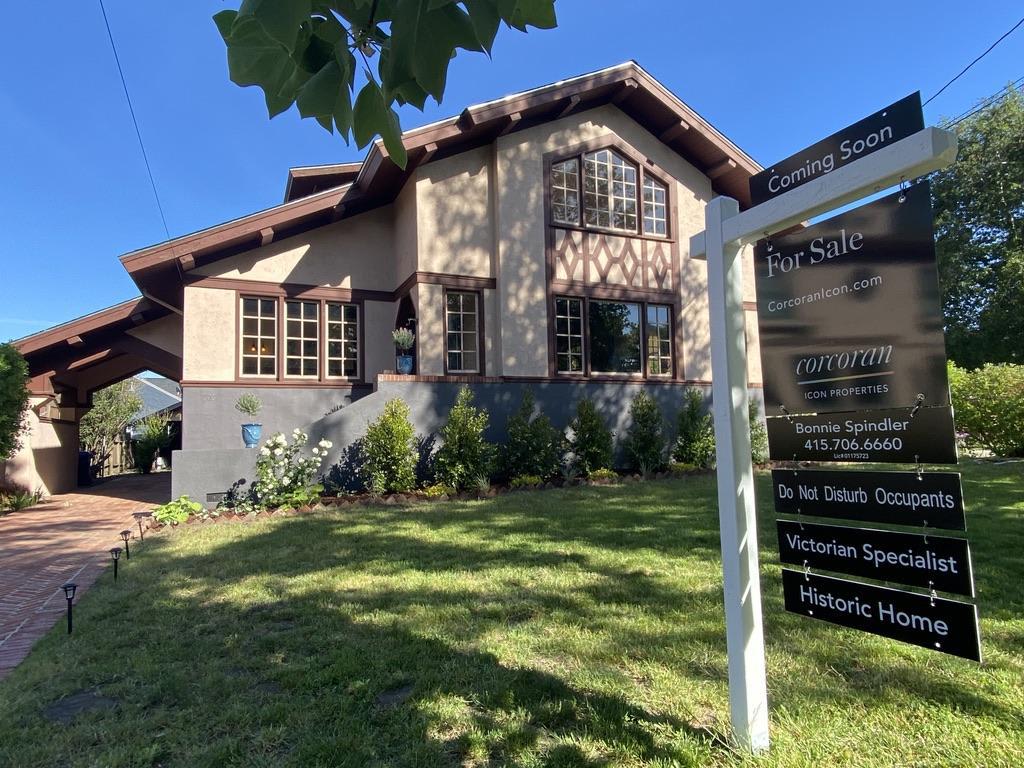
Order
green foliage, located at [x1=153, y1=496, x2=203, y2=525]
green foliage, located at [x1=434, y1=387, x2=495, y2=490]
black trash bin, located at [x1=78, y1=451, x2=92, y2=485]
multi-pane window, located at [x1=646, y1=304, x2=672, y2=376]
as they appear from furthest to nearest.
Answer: black trash bin, located at [x1=78, y1=451, x2=92, y2=485] → multi-pane window, located at [x1=646, y1=304, x2=672, y2=376] → green foliage, located at [x1=434, y1=387, x2=495, y2=490] → green foliage, located at [x1=153, y1=496, x2=203, y2=525]

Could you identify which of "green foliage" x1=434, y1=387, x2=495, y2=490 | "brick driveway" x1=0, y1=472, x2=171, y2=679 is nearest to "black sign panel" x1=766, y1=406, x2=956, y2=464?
"brick driveway" x1=0, y1=472, x2=171, y2=679

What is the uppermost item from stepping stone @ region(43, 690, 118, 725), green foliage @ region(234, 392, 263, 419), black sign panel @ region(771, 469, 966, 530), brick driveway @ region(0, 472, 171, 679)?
green foliage @ region(234, 392, 263, 419)

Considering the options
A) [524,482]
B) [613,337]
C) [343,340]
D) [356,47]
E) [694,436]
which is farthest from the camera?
[613,337]

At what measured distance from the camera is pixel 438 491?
9.79 meters

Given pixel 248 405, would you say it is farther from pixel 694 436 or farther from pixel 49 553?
pixel 694 436

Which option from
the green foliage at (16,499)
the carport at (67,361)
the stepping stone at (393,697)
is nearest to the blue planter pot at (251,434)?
the carport at (67,361)

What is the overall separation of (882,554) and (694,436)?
33.5 ft

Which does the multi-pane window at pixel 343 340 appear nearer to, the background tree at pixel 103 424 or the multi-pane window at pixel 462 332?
the multi-pane window at pixel 462 332

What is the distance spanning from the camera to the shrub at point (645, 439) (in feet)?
38.7

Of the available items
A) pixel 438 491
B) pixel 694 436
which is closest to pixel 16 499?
pixel 438 491

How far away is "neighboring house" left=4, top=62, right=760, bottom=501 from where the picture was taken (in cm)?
1088

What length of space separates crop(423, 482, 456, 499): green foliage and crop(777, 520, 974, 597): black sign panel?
755 centimetres

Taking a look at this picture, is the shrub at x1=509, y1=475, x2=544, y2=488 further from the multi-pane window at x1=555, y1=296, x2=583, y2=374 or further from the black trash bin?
the black trash bin

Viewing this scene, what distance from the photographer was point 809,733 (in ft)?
8.61
